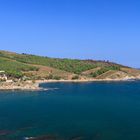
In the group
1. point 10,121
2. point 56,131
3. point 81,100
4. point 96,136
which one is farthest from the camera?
point 81,100

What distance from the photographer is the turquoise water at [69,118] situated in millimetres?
84875

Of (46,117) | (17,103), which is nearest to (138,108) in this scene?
(46,117)

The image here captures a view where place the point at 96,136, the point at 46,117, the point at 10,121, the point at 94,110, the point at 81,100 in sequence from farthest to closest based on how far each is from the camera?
the point at 81,100 → the point at 94,110 → the point at 46,117 → the point at 10,121 → the point at 96,136

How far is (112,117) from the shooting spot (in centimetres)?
10738

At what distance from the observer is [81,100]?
488 ft

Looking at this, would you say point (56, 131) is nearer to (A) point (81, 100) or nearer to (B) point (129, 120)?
(B) point (129, 120)

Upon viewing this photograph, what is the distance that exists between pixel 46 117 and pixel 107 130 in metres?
24.3

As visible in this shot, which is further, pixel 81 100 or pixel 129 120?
pixel 81 100

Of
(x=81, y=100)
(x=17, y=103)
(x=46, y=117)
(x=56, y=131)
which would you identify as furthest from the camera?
(x=81, y=100)

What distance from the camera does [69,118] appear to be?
347 feet

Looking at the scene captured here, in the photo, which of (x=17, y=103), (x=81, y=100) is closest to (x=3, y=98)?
(x=17, y=103)

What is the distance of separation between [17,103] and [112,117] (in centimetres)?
4225

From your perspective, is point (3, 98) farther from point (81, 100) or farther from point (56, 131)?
point (56, 131)

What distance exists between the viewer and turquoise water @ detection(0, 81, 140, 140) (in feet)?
278
